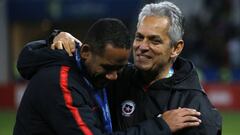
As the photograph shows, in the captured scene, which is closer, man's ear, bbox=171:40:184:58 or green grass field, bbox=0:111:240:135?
man's ear, bbox=171:40:184:58

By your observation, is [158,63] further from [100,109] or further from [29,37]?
[29,37]

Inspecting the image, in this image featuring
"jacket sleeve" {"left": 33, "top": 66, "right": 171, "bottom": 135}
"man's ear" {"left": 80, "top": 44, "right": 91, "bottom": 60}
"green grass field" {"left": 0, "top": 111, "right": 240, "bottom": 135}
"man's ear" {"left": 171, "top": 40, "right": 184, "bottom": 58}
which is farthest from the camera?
"green grass field" {"left": 0, "top": 111, "right": 240, "bottom": 135}

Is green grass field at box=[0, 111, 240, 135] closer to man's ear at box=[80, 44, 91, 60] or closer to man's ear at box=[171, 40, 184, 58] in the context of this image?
man's ear at box=[171, 40, 184, 58]

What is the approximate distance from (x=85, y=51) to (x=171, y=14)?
615mm

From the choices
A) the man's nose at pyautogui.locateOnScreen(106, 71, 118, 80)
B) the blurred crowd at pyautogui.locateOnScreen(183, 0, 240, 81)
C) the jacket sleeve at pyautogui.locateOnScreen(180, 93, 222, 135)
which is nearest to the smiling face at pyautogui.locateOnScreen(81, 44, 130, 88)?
the man's nose at pyautogui.locateOnScreen(106, 71, 118, 80)

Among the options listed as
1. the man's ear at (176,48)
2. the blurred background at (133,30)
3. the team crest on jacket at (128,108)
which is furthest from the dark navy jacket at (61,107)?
the blurred background at (133,30)

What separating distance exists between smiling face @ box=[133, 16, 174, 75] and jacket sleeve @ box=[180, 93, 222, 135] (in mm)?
344

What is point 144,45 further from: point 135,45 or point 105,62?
point 105,62

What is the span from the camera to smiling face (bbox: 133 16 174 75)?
4195 mm

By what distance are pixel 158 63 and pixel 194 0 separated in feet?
47.0

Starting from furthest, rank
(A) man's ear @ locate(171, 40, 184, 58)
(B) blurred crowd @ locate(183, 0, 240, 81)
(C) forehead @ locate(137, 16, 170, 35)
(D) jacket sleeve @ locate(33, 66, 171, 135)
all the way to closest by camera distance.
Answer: (B) blurred crowd @ locate(183, 0, 240, 81), (A) man's ear @ locate(171, 40, 184, 58), (C) forehead @ locate(137, 16, 170, 35), (D) jacket sleeve @ locate(33, 66, 171, 135)

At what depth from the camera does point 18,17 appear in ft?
63.1

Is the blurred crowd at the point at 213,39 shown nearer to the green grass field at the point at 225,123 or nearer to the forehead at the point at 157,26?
the green grass field at the point at 225,123

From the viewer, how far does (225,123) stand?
12680 millimetres
